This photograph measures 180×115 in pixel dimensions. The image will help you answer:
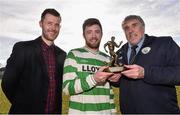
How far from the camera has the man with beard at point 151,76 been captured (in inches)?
241

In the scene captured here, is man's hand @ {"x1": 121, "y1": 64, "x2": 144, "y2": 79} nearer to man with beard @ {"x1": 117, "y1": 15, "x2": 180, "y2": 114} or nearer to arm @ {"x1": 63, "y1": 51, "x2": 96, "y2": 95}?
man with beard @ {"x1": 117, "y1": 15, "x2": 180, "y2": 114}

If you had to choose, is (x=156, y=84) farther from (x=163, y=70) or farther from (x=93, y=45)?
(x=93, y=45)

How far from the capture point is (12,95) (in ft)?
23.3

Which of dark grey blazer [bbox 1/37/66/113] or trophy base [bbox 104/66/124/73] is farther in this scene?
dark grey blazer [bbox 1/37/66/113]

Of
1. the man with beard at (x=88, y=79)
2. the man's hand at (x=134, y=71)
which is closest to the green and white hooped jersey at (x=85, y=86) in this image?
the man with beard at (x=88, y=79)

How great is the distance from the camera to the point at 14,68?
680 cm

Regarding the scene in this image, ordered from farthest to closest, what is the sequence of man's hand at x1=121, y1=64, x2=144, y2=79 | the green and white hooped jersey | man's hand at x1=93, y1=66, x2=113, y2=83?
the green and white hooped jersey
man's hand at x1=93, y1=66, x2=113, y2=83
man's hand at x1=121, y1=64, x2=144, y2=79

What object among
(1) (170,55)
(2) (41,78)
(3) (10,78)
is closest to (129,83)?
(1) (170,55)

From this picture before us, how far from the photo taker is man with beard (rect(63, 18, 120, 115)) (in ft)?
21.1

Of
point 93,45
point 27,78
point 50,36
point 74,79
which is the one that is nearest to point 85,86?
point 74,79

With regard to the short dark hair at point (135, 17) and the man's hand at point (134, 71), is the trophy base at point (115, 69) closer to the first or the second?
the man's hand at point (134, 71)

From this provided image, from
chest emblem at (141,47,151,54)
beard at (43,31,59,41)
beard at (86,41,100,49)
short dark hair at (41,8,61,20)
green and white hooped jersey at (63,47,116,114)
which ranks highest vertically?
short dark hair at (41,8,61,20)

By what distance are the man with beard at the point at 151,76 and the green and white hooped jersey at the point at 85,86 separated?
37 cm

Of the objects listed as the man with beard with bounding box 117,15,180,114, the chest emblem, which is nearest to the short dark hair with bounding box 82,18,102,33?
the man with beard with bounding box 117,15,180,114
